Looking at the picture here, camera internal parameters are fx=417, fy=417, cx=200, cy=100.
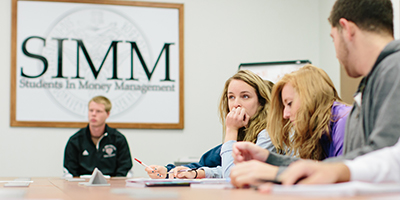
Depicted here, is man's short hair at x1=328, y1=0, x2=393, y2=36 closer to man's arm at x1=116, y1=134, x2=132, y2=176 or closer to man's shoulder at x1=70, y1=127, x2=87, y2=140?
man's arm at x1=116, y1=134, x2=132, y2=176

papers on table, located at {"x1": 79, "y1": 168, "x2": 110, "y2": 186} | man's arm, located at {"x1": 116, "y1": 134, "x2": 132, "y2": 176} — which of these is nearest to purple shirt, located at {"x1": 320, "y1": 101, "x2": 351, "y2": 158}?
papers on table, located at {"x1": 79, "y1": 168, "x2": 110, "y2": 186}

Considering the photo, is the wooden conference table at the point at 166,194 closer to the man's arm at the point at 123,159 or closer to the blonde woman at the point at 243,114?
the blonde woman at the point at 243,114

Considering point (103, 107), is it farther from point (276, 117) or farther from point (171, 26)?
point (276, 117)

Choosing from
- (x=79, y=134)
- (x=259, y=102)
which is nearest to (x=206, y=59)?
(x=79, y=134)

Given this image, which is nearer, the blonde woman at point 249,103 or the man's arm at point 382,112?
the man's arm at point 382,112

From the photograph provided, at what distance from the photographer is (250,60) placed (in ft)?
13.7

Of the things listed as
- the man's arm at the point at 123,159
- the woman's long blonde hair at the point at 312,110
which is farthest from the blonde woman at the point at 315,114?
the man's arm at the point at 123,159

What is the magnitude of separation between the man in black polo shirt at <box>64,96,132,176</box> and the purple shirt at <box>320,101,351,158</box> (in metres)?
2.30

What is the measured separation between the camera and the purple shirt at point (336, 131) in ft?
4.25

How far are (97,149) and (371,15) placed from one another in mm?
2801

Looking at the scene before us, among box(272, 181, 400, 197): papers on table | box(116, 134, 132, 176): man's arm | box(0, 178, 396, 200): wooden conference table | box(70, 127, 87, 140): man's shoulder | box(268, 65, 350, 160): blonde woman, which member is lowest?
box(116, 134, 132, 176): man's arm

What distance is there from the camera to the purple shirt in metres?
1.29

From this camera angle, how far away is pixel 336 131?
1.32 metres

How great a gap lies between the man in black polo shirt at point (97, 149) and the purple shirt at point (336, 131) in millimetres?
2302
